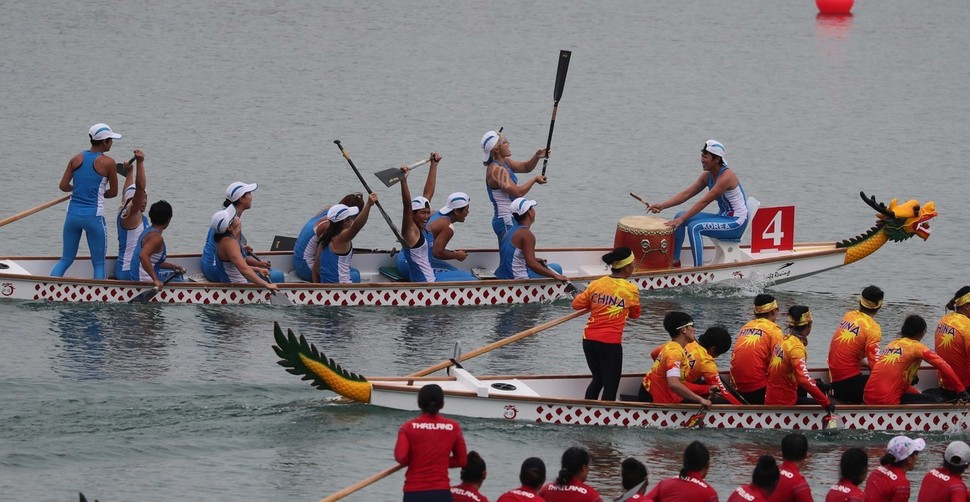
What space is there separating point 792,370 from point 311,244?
7.03 m

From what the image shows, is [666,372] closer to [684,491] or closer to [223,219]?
[684,491]

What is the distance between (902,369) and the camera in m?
16.4

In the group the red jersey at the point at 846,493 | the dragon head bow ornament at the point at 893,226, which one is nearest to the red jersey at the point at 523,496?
the red jersey at the point at 846,493

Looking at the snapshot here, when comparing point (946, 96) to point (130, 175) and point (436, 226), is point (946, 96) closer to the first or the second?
point (436, 226)

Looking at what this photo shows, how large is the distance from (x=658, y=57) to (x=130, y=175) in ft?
81.3

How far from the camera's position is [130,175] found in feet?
67.9

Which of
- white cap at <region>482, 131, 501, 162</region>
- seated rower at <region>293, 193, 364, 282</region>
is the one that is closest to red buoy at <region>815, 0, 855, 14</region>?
white cap at <region>482, 131, 501, 162</region>

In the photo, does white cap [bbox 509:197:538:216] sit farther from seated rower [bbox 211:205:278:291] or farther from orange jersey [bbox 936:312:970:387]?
orange jersey [bbox 936:312:970:387]

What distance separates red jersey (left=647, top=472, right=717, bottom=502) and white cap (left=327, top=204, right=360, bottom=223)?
8.47m

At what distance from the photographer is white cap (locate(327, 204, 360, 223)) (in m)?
20.1

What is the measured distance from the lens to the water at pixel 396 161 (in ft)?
51.9

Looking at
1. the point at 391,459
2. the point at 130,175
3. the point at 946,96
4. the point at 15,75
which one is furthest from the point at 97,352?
the point at 946,96

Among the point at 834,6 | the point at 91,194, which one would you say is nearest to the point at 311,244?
the point at 91,194

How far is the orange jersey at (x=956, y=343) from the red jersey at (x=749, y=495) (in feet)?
16.4
